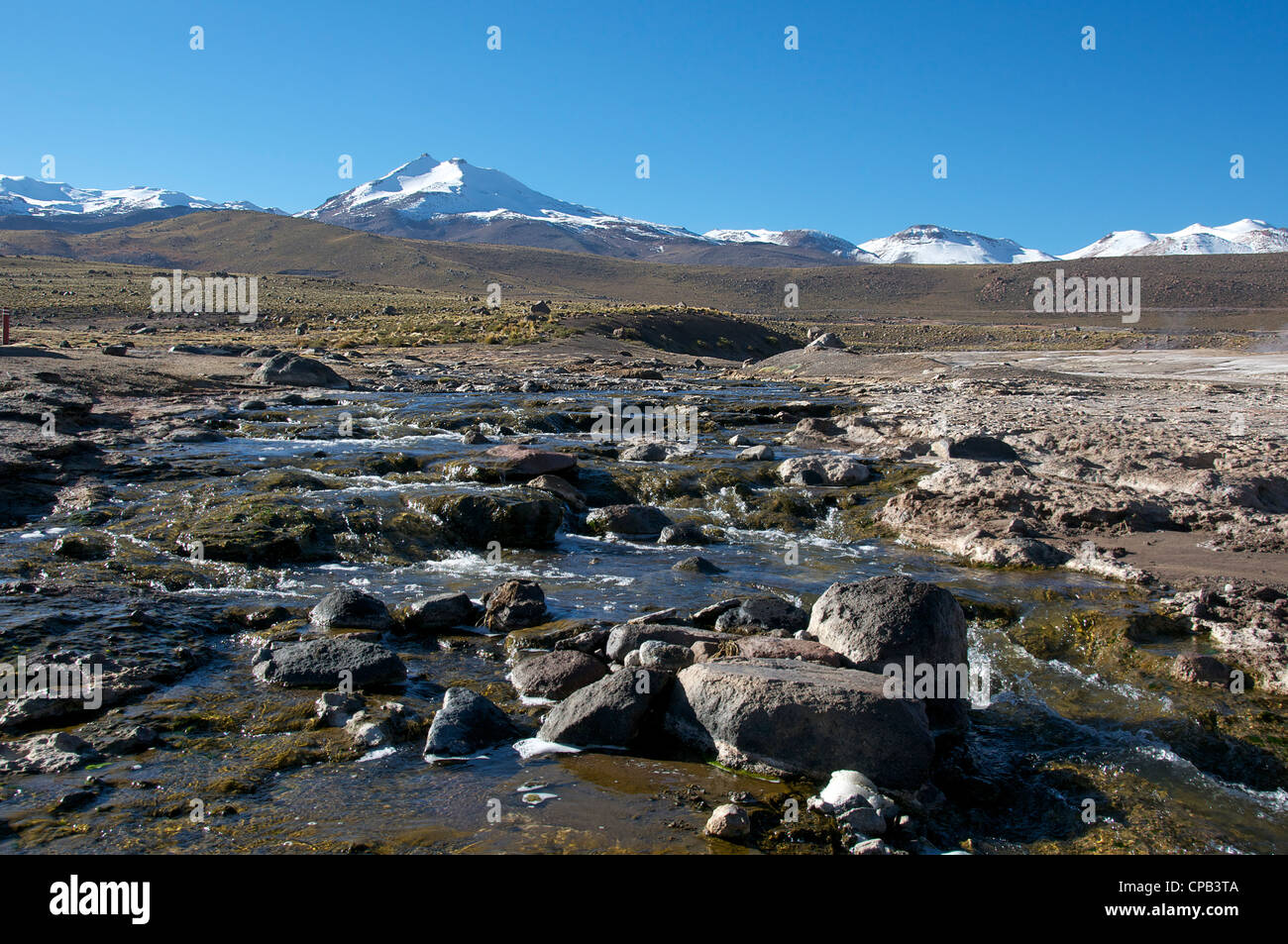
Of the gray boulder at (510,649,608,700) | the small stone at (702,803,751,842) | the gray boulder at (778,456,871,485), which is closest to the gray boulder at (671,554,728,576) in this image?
the gray boulder at (510,649,608,700)

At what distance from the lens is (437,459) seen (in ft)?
52.2

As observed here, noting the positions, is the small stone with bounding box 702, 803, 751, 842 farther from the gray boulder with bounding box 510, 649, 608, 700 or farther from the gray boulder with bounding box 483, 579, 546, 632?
the gray boulder with bounding box 483, 579, 546, 632

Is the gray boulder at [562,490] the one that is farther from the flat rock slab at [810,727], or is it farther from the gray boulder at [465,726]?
the flat rock slab at [810,727]

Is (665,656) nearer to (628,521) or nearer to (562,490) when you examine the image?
(628,521)

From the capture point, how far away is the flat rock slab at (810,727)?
5.55 metres

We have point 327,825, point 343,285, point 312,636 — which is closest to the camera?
point 327,825

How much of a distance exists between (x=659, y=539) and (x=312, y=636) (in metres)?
5.48

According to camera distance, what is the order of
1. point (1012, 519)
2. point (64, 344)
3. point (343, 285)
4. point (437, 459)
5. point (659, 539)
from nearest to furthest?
point (1012, 519)
point (659, 539)
point (437, 459)
point (64, 344)
point (343, 285)

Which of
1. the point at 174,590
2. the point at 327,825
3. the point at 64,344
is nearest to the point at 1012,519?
the point at 327,825

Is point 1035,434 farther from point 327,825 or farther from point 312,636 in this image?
point 327,825
